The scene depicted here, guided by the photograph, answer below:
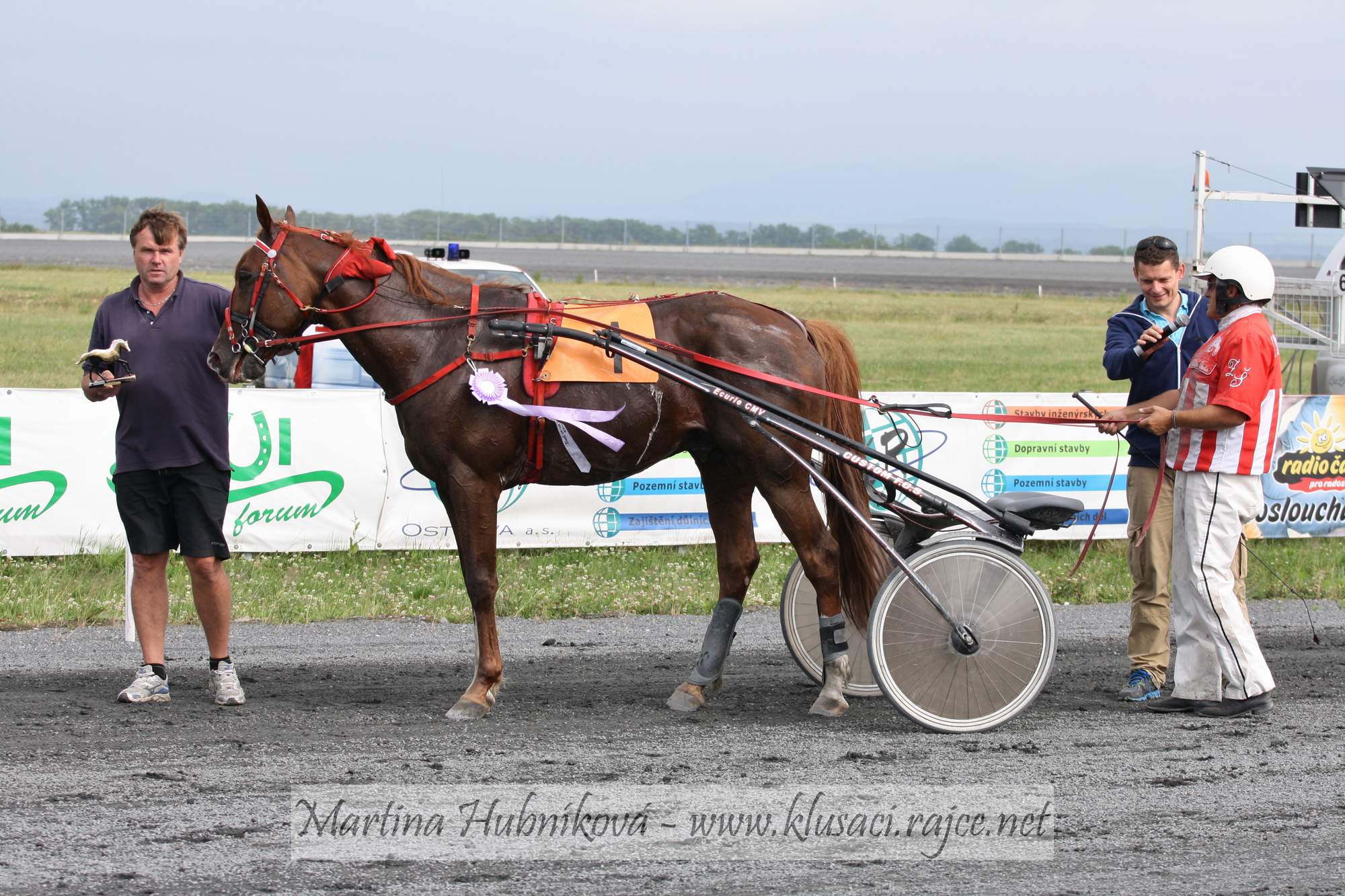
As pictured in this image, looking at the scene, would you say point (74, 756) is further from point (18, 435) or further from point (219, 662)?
point (18, 435)

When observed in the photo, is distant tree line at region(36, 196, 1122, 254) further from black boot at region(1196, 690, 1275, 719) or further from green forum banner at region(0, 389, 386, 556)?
black boot at region(1196, 690, 1275, 719)

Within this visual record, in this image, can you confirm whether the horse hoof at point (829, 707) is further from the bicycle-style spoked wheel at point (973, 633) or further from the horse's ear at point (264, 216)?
the horse's ear at point (264, 216)

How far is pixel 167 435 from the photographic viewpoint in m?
5.21

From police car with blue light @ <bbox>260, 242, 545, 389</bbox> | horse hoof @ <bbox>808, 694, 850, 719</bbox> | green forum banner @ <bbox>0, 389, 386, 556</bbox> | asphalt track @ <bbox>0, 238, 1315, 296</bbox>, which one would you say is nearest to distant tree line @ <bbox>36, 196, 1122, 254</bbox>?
asphalt track @ <bbox>0, 238, 1315, 296</bbox>

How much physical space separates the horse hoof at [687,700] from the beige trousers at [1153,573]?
6.12 feet

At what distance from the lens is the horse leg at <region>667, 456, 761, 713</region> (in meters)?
5.70

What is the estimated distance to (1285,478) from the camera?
374 inches

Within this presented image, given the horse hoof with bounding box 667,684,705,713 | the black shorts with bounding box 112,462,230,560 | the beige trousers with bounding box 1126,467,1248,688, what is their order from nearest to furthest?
the black shorts with bounding box 112,462,230,560 < the horse hoof with bounding box 667,684,705,713 < the beige trousers with bounding box 1126,467,1248,688

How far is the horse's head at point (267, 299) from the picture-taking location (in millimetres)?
5234

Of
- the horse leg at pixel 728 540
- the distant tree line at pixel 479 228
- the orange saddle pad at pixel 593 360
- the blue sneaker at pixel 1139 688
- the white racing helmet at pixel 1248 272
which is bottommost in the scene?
the blue sneaker at pixel 1139 688

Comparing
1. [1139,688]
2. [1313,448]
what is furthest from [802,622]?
[1313,448]

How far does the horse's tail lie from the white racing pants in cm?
118

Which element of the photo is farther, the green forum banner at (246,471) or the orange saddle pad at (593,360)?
the green forum banner at (246,471)

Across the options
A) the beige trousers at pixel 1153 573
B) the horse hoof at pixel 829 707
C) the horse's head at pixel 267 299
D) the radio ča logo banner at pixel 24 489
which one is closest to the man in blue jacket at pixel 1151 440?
the beige trousers at pixel 1153 573
